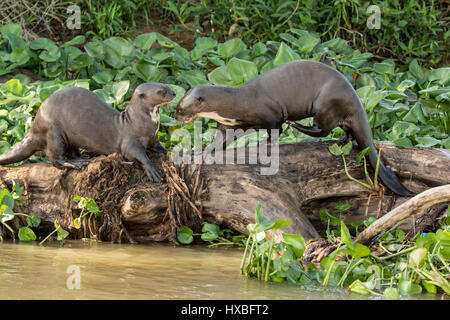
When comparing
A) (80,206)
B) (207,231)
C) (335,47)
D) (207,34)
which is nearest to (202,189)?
(207,231)

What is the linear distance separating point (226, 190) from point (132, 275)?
86 centimetres

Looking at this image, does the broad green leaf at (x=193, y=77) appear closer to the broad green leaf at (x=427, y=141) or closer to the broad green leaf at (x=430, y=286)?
the broad green leaf at (x=427, y=141)

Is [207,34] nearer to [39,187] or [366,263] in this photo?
[39,187]

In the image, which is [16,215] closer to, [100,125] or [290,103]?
→ [100,125]

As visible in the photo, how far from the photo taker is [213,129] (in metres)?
3.97

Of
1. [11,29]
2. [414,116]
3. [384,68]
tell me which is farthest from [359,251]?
[11,29]

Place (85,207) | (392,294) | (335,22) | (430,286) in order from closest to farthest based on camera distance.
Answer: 1. (392,294)
2. (430,286)
3. (85,207)
4. (335,22)

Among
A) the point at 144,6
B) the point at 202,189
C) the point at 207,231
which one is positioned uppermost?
the point at 144,6

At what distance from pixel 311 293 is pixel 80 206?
1336mm

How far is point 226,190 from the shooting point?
3023 mm

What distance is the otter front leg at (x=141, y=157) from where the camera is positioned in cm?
300

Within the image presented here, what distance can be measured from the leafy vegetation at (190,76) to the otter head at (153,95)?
29.6 inches

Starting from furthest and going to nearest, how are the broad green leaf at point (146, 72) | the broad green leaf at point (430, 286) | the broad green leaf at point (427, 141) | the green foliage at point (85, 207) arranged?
the broad green leaf at point (146, 72), the broad green leaf at point (427, 141), the green foliage at point (85, 207), the broad green leaf at point (430, 286)

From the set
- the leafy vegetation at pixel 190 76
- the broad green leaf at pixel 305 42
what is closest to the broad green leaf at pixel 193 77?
the leafy vegetation at pixel 190 76
